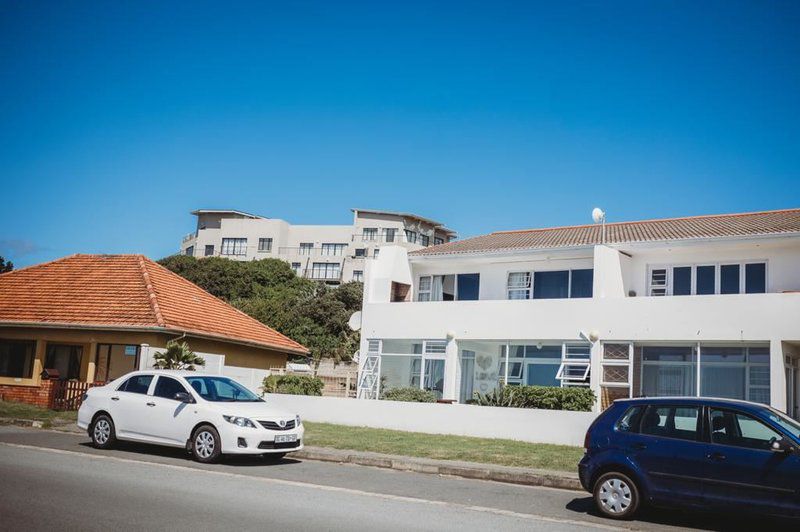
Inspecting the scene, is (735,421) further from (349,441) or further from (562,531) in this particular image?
(349,441)

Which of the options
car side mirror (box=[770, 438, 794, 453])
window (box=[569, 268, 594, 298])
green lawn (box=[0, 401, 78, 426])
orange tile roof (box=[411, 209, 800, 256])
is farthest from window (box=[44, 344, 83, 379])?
car side mirror (box=[770, 438, 794, 453])

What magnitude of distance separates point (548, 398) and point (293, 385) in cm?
885

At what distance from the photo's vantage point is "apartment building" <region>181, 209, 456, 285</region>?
9412cm

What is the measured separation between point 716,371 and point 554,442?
604 cm

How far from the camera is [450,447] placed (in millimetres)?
18219

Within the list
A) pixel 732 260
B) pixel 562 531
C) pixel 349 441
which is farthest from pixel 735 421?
pixel 732 260

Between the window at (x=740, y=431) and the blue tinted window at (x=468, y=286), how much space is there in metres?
19.4

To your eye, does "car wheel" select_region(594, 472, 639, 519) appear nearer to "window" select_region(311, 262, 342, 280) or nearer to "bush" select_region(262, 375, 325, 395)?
"bush" select_region(262, 375, 325, 395)

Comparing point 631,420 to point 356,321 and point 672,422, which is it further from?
point 356,321

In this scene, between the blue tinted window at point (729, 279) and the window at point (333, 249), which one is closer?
the blue tinted window at point (729, 279)

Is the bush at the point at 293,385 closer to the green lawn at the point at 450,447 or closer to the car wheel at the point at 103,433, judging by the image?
the green lawn at the point at 450,447

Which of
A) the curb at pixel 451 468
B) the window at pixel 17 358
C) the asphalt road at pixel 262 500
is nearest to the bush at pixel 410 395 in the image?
the curb at pixel 451 468

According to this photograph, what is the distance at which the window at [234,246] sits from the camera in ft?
318

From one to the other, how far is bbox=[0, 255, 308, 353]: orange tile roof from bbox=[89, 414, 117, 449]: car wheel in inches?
357
